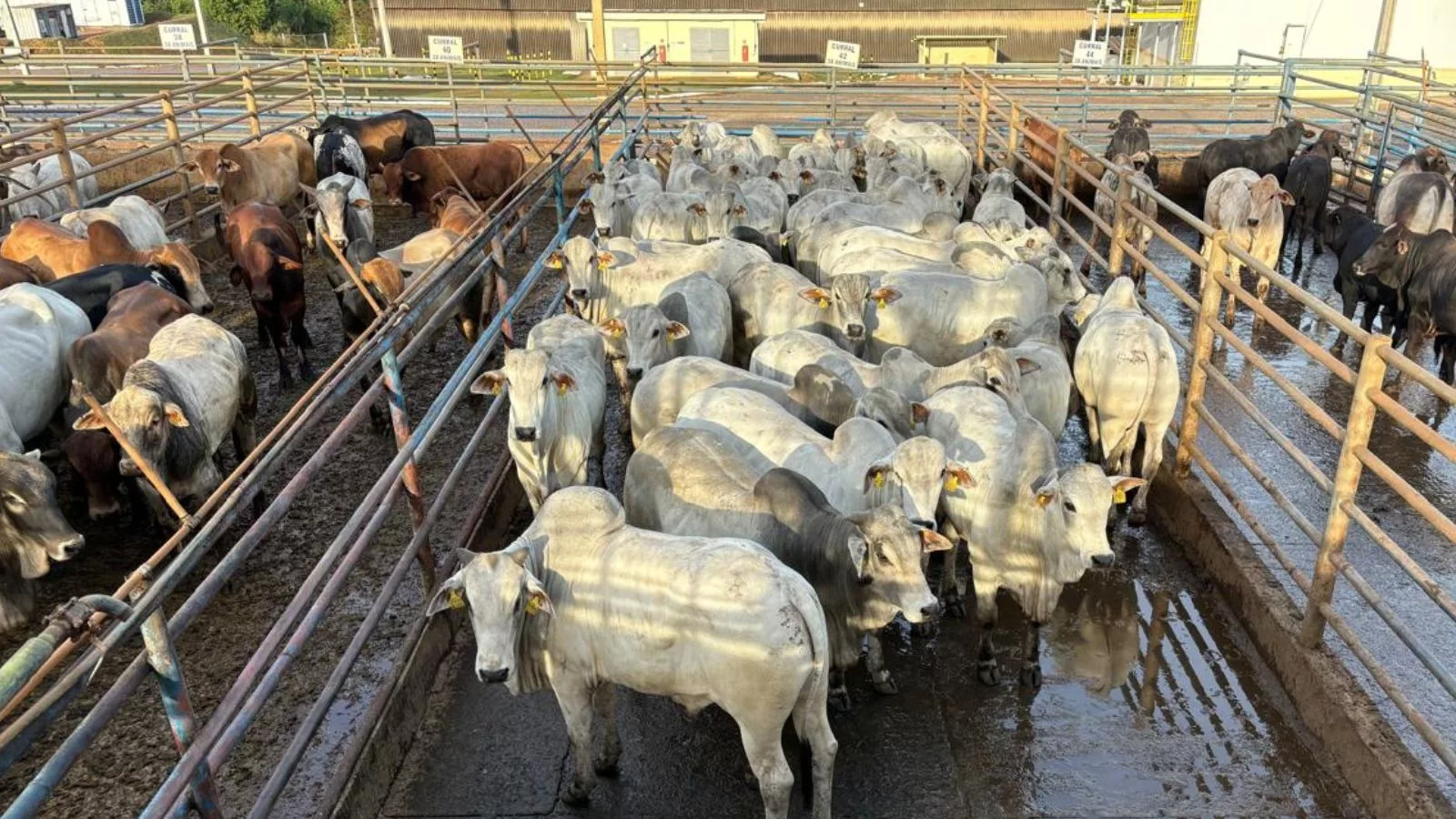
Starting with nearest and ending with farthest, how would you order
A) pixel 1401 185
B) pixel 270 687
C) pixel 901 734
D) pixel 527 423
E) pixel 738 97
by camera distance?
1. pixel 270 687
2. pixel 901 734
3. pixel 527 423
4. pixel 1401 185
5. pixel 738 97

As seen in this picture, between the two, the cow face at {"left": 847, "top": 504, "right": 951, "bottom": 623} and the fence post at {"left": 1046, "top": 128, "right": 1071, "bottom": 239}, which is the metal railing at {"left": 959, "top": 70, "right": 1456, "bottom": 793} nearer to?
the fence post at {"left": 1046, "top": 128, "right": 1071, "bottom": 239}

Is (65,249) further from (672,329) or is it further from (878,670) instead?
(878,670)

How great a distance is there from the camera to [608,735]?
4727mm

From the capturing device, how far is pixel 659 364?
6.91 meters

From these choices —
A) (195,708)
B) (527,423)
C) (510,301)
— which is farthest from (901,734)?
(510,301)

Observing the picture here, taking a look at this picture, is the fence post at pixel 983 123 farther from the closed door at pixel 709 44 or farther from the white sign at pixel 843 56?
the closed door at pixel 709 44

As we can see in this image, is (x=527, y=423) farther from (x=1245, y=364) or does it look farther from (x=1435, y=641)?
(x=1245, y=364)

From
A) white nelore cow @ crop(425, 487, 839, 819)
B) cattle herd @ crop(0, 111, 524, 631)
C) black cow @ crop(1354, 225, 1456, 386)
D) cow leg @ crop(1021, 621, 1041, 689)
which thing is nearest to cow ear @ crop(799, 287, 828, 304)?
cattle herd @ crop(0, 111, 524, 631)

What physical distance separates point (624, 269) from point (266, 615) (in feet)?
12.4

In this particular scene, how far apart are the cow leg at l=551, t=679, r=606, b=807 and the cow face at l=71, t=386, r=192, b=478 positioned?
118 inches

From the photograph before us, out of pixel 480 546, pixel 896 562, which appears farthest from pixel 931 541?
pixel 480 546

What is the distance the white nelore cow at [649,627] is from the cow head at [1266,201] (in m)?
8.37

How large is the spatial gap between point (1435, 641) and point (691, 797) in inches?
154

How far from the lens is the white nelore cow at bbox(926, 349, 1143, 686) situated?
16.8 feet
